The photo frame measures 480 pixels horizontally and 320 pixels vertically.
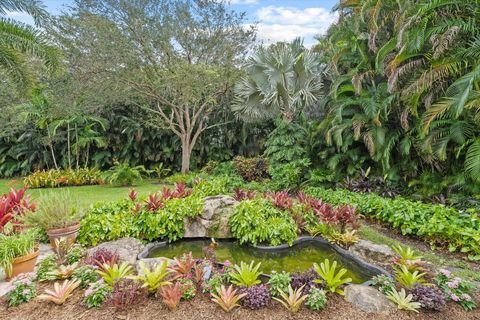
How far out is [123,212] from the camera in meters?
4.52

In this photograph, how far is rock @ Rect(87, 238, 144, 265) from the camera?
11.7 ft

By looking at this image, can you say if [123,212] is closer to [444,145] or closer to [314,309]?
[314,309]

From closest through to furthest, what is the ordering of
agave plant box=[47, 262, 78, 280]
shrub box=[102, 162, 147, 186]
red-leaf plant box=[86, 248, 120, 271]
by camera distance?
agave plant box=[47, 262, 78, 280] < red-leaf plant box=[86, 248, 120, 271] < shrub box=[102, 162, 147, 186]

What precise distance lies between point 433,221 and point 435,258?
640 mm

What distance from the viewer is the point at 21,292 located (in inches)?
100

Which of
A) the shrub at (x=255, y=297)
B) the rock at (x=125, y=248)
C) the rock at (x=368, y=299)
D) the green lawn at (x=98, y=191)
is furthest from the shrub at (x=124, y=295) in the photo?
the green lawn at (x=98, y=191)

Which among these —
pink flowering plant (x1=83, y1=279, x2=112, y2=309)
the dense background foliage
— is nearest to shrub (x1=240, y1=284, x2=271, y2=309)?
pink flowering plant (x1=83, y1=279, x2=112, y2=309)

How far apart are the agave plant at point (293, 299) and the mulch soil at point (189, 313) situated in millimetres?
51

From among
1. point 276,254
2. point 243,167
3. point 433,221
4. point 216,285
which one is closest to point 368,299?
point 216,285

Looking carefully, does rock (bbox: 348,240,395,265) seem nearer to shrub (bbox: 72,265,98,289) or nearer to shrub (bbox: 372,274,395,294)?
shrub (bbox: 372,274,395,294)

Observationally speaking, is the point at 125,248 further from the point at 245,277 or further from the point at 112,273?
the point at 245,277

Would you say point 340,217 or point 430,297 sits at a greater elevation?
point 340,217

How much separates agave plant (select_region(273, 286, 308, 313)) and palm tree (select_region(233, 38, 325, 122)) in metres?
5.67

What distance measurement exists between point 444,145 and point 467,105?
1113mm
